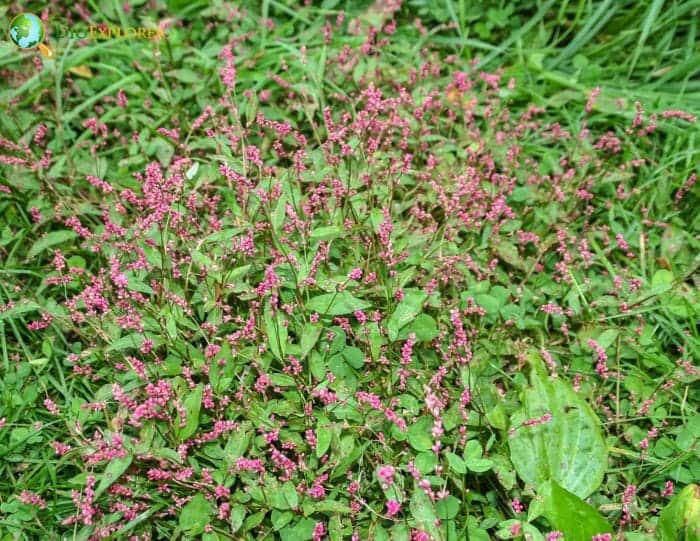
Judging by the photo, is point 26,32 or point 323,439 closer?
point 323,439

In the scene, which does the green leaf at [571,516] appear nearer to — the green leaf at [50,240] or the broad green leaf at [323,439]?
the broad green leaf at [323,439]

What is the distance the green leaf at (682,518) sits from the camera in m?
2.30

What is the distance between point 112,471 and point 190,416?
31 cm

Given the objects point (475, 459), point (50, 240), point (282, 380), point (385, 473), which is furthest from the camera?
point (50, 240)

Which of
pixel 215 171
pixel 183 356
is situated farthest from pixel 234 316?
pixel 215 171

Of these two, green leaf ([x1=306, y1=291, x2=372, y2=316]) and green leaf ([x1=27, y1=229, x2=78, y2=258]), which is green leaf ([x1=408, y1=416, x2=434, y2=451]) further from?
green leaf ([x1=27, y1=229, x2=78, y2=258])

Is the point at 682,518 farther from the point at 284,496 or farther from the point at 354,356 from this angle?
the point at 284,496

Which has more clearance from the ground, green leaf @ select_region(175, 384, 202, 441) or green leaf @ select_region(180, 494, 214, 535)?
green leaf @ select_region(175, 384, 202, 441)

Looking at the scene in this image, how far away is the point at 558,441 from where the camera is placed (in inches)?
102

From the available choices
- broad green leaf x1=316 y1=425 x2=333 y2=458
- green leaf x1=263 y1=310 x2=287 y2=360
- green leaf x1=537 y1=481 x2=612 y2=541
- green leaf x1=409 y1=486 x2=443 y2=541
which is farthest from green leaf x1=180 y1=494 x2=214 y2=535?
green leaf x1=537 y1=481 x2=612 y2=541

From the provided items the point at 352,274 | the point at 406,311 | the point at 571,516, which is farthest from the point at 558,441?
A: the point at 352,274

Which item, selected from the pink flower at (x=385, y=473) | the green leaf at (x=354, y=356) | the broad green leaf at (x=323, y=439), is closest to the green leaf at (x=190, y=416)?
the broad green leaf at (x=323, y=439)

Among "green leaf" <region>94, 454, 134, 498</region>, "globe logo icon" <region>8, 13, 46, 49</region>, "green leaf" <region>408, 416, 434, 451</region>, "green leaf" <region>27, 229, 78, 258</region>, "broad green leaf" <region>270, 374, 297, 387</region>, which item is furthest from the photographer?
"globe logo icon" <region>8, 13, 46, 49</region>

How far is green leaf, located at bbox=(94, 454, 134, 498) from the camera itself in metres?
2.30
